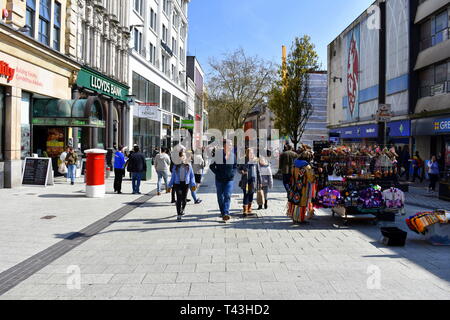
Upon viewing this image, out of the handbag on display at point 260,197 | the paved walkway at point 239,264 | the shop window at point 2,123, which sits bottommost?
the paved walkway at point 239,264

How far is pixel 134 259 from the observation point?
632 cm

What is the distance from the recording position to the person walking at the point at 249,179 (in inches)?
413

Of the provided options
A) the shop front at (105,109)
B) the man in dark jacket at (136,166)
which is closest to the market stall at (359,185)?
the man in dark jacket at (136,166)

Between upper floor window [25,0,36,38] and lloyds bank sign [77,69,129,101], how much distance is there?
4.78 metres

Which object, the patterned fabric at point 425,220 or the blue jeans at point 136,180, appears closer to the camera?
the patterned fabric at point 425,220

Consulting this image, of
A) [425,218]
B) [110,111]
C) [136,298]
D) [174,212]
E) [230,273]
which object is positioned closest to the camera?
[136,298]

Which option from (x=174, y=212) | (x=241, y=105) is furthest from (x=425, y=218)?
(x=241, y=105)

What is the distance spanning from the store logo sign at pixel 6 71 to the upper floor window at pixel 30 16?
2095 millimetres

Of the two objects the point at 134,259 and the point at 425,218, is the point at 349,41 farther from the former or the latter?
the point at 134,259

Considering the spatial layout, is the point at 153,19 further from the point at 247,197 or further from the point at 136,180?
the point at 247,197

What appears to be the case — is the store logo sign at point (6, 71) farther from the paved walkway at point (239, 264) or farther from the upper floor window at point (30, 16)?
the paved walkway at point (239, 264)
